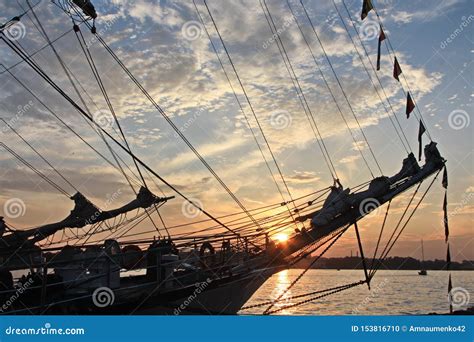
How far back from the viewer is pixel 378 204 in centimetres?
1633

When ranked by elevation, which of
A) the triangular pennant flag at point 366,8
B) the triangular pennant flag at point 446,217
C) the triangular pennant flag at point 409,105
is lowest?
the triangular pennant flag at point 446,217

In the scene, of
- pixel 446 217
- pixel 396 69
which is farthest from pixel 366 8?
pixel 446 217

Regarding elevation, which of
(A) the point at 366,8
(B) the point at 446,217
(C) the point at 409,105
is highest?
(A) the point at 366,8

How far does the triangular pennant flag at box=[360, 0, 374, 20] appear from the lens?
57.0 feet

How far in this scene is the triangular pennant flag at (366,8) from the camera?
17375 mm

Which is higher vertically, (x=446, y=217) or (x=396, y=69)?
(x=396, y=69)

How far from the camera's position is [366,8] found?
17391 millimetres

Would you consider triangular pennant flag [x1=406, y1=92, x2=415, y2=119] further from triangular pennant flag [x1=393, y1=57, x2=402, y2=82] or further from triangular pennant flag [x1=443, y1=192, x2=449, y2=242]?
triangular pennant flag [x1=443, y1=192, x2=449, y2=242]

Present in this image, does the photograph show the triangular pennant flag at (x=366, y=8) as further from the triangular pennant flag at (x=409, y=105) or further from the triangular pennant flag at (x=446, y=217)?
the triangular pennant flag at (x=446, y=217)

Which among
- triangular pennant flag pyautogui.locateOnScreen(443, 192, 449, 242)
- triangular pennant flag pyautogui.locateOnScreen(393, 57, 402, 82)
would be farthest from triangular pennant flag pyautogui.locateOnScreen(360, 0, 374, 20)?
triangular pennant flag pyautogui.locateOnScreen(443, 192, 449, 242)

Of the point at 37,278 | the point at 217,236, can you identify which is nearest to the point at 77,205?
the point at 37,278

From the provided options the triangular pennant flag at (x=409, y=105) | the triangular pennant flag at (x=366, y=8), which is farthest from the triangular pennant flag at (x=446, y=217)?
the triangular pennant flag at (x=366, y=8)

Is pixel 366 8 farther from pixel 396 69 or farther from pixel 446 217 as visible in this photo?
pixel 446 217
